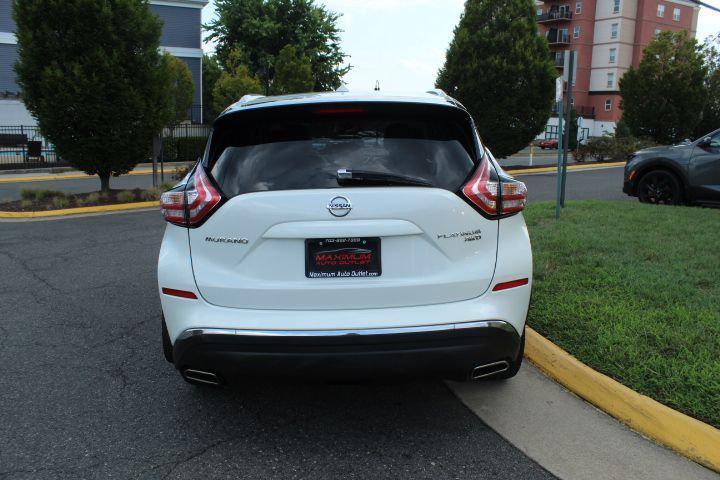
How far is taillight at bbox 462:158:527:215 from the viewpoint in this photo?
2896 millimetres

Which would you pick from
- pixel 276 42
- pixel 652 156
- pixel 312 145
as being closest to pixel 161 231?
pixel 312 145

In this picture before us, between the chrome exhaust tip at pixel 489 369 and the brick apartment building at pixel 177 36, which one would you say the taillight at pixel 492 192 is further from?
the brick apartment building at pixel 177 36

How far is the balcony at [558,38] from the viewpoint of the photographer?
65.5m

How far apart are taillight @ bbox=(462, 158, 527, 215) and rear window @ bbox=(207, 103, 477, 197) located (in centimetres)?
6

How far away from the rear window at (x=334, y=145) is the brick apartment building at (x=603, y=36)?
6387cm

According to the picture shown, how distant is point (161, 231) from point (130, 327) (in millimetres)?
4543

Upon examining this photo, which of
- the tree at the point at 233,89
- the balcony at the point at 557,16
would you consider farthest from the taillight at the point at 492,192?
the balcony at the point at 557,16

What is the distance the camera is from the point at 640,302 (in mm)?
4590

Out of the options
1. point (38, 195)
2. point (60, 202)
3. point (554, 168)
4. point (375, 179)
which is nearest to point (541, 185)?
point (554, 168)

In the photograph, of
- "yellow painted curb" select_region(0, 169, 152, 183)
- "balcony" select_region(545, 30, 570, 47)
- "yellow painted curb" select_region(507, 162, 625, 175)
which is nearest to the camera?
"yellow painted curb" select_region(0, 169, 152, 183)

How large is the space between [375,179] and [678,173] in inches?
361

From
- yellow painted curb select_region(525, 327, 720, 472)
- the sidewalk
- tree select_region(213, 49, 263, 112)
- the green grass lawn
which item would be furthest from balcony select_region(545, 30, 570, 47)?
the sidewalk

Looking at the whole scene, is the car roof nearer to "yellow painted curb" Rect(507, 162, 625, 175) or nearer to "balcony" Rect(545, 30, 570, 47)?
"yellow painted curb" Rect(507, 162, 625, 175)

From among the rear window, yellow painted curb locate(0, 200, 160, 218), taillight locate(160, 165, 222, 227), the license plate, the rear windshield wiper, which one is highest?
the rear window
